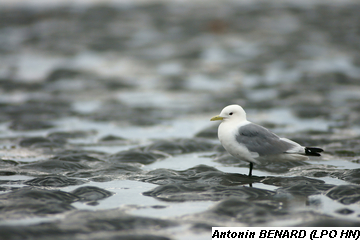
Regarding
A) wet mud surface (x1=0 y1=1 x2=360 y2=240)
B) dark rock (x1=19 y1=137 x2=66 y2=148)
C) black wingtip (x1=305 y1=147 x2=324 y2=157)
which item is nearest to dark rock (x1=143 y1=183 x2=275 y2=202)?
wet mud surface (x1=0 y1=1 x2=360 y2=240)

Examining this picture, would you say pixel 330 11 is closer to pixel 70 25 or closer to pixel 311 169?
pixel 70 25

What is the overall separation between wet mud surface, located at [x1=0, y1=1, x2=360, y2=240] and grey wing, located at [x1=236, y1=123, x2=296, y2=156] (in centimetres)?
47

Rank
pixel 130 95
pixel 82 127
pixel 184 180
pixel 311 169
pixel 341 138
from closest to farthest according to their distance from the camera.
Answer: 1. pixel 184 180
2. pixel 311 169
3. pixel 341 138
4. pixel 82 127
5. pixel 130 95

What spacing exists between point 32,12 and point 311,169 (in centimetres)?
2415

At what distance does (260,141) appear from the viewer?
5973 mm

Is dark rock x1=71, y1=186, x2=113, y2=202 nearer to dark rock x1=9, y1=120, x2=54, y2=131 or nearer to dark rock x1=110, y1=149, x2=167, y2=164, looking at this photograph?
dark rock x1=110, y1=149, x2=167, y2=164

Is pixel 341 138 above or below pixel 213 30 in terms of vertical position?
below

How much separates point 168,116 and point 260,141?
507cm

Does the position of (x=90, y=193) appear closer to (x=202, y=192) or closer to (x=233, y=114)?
(x=202, y=192)

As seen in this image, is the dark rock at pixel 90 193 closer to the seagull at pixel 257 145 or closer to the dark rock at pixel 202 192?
the dark rock at pixel 202 192

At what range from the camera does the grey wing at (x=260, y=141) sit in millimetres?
5898

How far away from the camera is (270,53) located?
18.0m

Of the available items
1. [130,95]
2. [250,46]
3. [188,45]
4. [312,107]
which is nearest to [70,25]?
[188,45]

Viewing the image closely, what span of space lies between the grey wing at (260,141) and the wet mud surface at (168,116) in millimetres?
469
